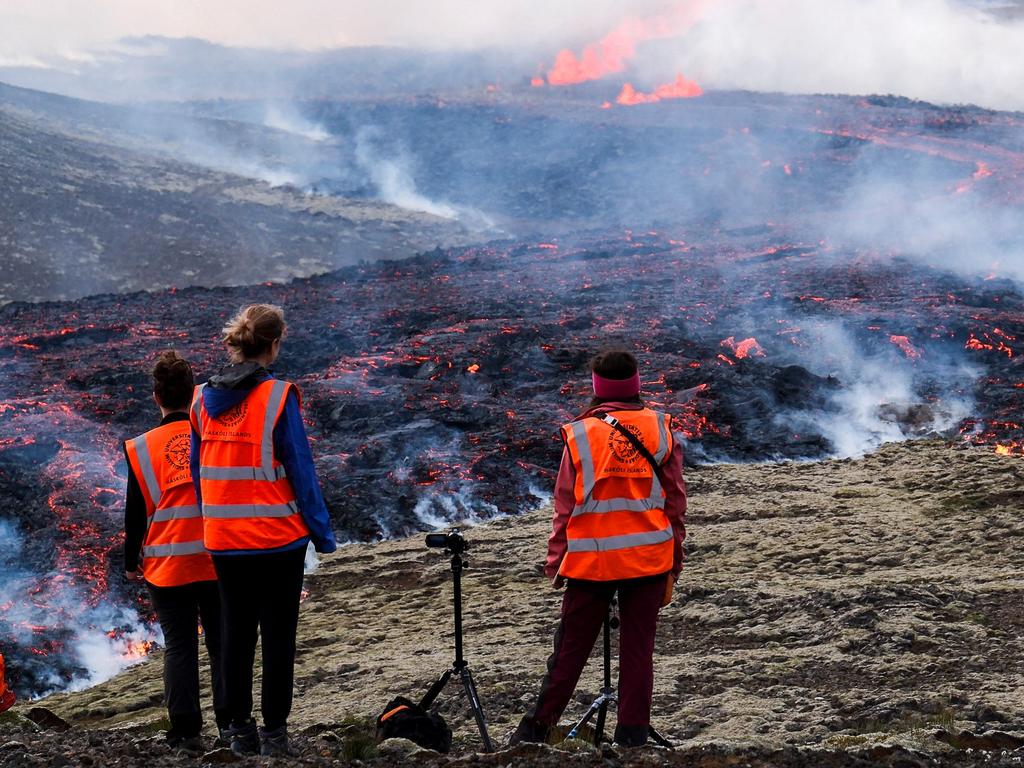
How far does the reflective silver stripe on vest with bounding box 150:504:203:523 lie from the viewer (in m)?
4.54

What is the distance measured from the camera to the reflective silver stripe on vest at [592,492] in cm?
436

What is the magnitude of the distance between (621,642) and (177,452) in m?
2.06

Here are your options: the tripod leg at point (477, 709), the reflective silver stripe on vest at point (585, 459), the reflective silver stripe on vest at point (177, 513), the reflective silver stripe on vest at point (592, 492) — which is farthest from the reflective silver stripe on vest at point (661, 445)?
the reflective silver stripe on vest at point (177, 513)

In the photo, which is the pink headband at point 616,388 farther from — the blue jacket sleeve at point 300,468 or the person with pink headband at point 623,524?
the blue jacket sleeve at point 300,468

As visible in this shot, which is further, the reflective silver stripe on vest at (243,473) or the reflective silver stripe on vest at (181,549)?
the reflective silver stripe on vest at (181,549)

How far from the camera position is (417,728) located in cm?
466

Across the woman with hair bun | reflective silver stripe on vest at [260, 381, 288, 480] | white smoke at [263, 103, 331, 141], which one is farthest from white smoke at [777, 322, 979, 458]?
white smoke at [263, 103, 331, 141]

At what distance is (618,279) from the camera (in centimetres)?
2769

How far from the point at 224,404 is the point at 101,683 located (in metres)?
4.79

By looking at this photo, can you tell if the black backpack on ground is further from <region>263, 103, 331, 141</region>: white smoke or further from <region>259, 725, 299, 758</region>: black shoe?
<region>263, 103, 331, 141</region>: white smoke

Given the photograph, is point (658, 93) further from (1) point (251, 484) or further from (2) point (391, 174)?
(1) point (251, 484)

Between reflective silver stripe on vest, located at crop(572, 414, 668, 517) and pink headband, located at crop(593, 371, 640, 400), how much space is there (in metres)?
0.19

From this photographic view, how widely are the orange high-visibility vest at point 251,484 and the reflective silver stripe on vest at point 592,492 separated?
1163 millimetres

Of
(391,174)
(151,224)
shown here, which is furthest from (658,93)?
→ (151,224)
